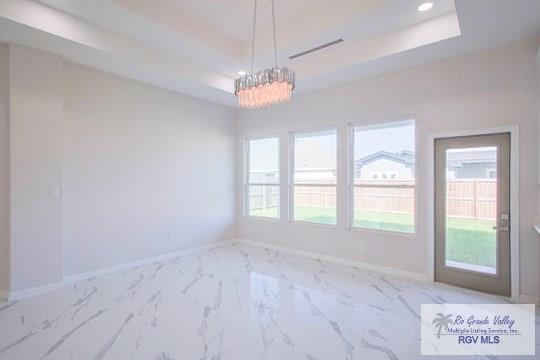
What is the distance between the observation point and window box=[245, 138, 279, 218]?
19.2ft

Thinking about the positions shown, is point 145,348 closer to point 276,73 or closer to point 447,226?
point 276,73

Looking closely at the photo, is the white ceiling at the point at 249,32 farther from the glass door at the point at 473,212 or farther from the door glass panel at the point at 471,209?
the door glass panel at the point at 471,209

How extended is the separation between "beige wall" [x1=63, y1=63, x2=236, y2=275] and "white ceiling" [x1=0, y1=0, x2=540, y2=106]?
579 millimetres

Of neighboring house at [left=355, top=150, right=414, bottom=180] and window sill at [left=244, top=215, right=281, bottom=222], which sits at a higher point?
neighboring house at [left=355, top=150, right=414, bottom=180]

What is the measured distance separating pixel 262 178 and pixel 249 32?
293cm

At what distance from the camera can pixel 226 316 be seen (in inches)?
116

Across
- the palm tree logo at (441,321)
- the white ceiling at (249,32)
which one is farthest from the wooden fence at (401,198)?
the white ceiling at (249,32)

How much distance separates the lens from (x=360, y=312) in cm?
304

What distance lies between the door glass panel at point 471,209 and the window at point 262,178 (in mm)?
3053

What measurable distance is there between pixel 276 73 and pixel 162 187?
3.24m

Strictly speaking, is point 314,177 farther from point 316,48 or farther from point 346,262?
point 316,48

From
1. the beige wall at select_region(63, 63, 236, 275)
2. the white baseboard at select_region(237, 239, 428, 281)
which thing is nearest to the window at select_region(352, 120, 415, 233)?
the white baseboard at select_region(237, 239, 428, 281)

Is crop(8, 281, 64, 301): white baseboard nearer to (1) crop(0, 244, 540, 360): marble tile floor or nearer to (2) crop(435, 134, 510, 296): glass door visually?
(1) crop(0, 244, 540, 360): marble tile floor

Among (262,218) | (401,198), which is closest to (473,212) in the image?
(401,198)
